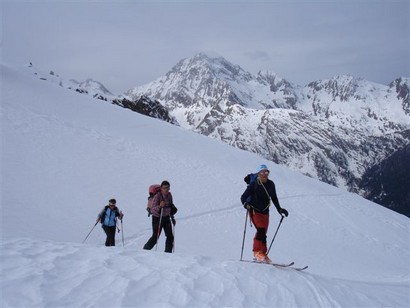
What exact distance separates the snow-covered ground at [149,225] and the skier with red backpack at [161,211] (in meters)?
1.11

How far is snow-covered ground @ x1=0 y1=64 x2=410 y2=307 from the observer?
595cm

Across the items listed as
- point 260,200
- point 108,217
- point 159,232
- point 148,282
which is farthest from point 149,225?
point 148,282

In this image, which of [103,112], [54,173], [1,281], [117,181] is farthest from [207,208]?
[103,112]

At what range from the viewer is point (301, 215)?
72.5ft

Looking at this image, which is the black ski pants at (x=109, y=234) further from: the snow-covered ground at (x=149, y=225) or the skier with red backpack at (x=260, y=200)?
the skier with red backpack at (x=260, y=200)

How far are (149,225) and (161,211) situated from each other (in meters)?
6.30

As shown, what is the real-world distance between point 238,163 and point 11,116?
19406 mm

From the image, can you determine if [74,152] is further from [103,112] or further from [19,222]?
[103,112]

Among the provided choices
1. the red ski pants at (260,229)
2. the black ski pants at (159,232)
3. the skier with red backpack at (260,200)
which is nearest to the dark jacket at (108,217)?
the black ski pants at (159,232)

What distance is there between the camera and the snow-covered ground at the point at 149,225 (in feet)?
19.5

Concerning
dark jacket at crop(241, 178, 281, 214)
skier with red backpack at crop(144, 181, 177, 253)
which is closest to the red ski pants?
dark jacket at crop(241, 178, 281, 214)

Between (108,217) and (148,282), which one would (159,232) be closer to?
(108,217)

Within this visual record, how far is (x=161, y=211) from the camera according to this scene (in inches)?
407

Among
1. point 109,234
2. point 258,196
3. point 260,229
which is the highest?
point 258,196
